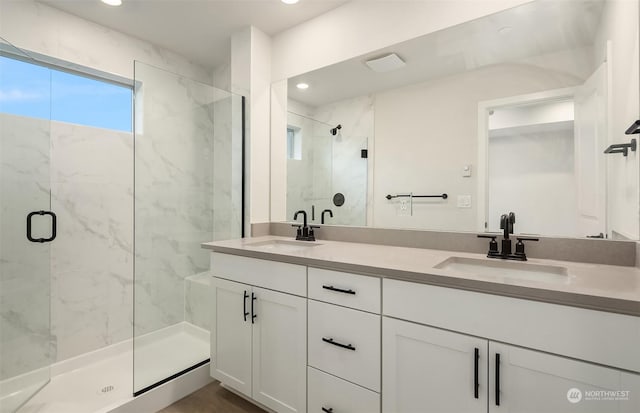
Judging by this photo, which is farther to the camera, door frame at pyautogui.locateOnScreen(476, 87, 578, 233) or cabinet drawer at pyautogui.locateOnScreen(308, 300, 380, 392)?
door frame at pyautogui.locateOnScreen(476, 87, 578, 233)

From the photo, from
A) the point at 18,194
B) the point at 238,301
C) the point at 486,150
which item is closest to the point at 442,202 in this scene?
the point at 486,150

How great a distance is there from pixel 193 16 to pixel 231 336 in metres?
2.20

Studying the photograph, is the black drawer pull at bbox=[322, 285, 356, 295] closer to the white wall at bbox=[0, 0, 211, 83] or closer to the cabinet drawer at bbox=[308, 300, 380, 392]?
the cabinet drawer at bbox=[308, 300, 380, 392]

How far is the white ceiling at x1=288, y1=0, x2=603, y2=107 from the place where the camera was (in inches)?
53.6

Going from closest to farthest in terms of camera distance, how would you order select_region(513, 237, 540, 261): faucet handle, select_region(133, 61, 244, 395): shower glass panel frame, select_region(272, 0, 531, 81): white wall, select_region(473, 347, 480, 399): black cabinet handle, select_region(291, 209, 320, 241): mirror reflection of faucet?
1. select_region(473, 347, 480, 399): black cabinet handle
2. select_region(513, 237, 540, 261): faucet handle
3. select_region(272, 0, 531, 81): white wall
4. select_region(133, 61, 244, 395): shower glass panel frame
5. select_region(291, 209, 320, 241): mirror reflection of faucet

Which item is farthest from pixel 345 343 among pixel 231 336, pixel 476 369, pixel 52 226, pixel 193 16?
pixel 193 16

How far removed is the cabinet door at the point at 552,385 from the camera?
0.82m

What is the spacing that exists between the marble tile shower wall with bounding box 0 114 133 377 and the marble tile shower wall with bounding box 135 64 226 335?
0.42 meters

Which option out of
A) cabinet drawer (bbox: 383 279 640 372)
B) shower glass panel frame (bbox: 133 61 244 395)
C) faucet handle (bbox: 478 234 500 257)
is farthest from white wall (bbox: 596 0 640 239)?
shower glass panel frame (bbox: 133 61 244 395)

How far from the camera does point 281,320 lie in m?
1.54

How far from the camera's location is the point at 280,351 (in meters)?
1.54

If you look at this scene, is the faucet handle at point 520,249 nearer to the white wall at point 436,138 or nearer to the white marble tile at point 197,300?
the white wall at point 436,138

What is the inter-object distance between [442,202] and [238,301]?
4.23 feet

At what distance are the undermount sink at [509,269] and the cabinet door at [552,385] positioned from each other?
32cm
